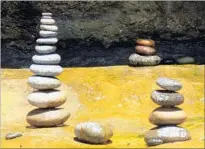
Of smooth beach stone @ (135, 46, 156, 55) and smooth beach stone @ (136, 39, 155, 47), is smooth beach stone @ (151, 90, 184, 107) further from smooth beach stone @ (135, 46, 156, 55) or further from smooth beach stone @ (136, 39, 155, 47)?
smooth beach stone @ (136, 39, 155, 47)

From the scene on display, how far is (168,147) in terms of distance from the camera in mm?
9812

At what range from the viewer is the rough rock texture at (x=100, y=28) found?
67.7ft

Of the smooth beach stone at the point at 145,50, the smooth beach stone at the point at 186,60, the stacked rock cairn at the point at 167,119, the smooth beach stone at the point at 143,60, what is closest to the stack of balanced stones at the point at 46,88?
the stacked rock cairn at the point at 167,119

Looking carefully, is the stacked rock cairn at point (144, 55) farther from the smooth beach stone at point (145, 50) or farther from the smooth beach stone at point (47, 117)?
the smooth beach stone at point (47, 117)

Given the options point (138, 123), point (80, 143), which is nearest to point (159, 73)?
point (138, 123)

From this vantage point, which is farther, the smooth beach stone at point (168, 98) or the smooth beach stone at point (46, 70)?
the smooth beach stone at point (46, 70)

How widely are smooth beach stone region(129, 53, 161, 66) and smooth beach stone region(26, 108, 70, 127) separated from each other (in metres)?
6.85

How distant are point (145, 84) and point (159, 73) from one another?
1364 millimetres

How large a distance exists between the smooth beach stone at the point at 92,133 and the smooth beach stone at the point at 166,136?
2.67 ft

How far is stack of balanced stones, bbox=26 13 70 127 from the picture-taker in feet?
41.3

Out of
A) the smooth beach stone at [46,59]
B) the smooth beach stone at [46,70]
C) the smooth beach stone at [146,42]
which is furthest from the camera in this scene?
the smooth beach stone at [146,42]

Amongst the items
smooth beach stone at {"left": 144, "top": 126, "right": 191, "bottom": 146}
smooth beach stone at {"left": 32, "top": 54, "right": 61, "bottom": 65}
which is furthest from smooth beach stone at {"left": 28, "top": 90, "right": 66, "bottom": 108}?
smooth beach stone at {"left": 144, "top": 126, "right": 191, "bottom": 146}

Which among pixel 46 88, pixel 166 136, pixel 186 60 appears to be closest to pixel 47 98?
pixel 46 88

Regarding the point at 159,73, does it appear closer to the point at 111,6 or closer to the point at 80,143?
the point at 111,6
